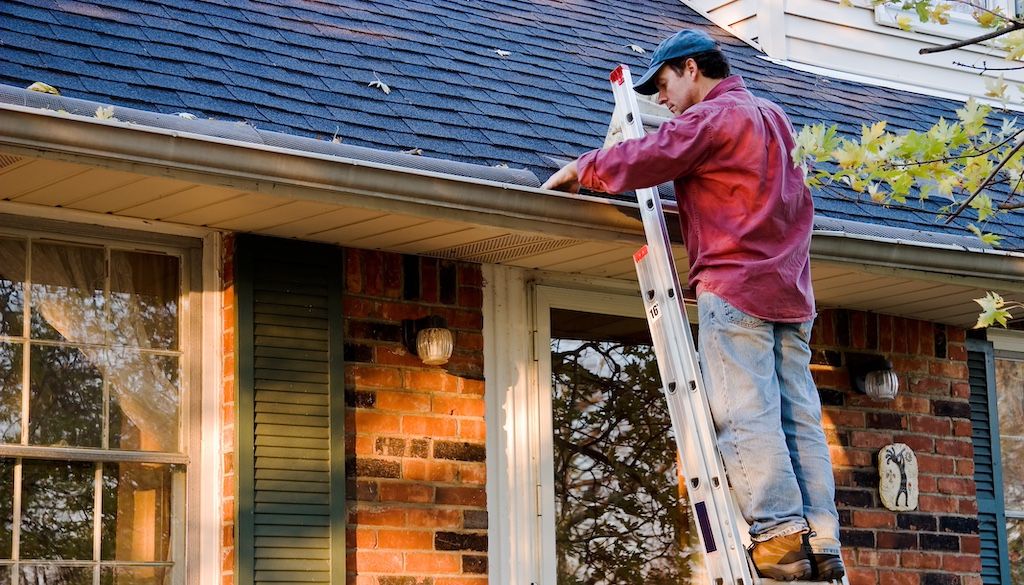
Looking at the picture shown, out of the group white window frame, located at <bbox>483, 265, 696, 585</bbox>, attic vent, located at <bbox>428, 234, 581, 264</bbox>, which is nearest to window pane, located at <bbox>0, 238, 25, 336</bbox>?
A: attic vent, located at <bbox>428, 234, 581, 264</bbox>

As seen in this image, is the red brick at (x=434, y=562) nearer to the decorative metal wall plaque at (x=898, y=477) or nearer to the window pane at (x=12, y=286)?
the window pane at (x=12, y=286)

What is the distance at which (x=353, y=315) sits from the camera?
20.2ft

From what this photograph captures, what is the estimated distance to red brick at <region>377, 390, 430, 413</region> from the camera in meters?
6.13

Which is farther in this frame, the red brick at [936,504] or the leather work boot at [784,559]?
the red brick at [936,504]

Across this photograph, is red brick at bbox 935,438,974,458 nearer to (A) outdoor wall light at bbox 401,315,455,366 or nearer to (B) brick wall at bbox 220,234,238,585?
(A) outdoor wall light at bbox 401,315,455,366

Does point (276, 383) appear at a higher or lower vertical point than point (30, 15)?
lower

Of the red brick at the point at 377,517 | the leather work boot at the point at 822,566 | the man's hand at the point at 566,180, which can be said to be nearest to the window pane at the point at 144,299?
the red brick at the point at 377,517

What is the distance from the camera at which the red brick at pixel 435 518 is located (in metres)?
6.08

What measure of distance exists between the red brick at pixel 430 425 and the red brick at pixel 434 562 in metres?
0.44

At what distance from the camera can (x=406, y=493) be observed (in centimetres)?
609

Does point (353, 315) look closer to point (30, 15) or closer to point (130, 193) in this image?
point (130, 193)

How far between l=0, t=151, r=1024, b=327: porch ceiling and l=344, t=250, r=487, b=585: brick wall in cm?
15

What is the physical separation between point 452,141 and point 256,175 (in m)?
1.08


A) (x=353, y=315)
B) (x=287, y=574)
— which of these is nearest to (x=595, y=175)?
(x=353, y=315)
